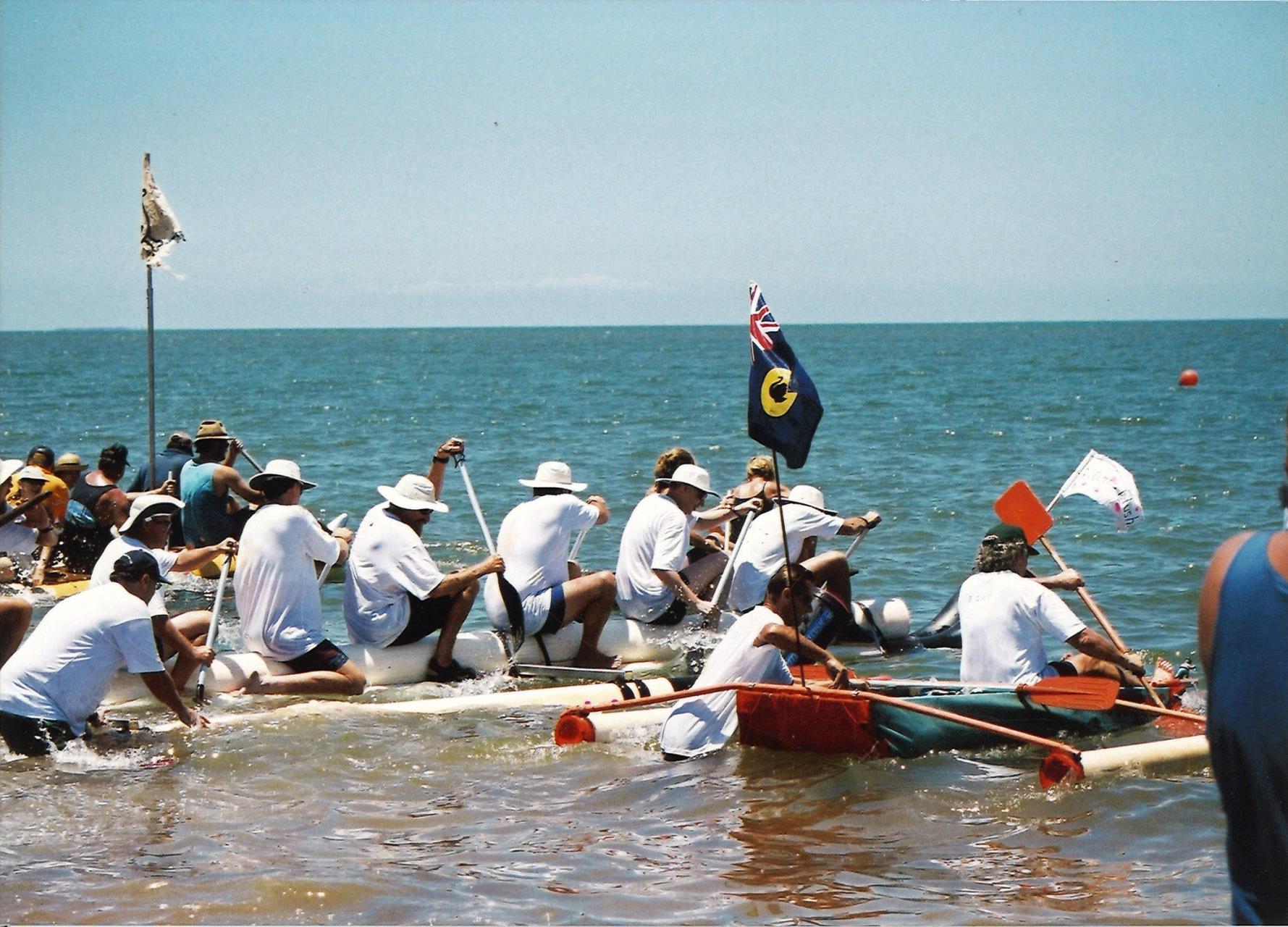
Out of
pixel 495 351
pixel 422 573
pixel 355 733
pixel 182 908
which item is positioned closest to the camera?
pixel 182 908

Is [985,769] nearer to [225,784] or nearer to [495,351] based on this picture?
[225,784]

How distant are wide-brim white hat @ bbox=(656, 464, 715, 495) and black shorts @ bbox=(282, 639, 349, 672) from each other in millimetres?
2844

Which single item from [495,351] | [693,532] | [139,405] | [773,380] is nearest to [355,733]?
[773,380]

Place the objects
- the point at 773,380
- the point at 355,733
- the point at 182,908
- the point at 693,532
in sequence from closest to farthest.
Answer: the point at 182,908
the point at 773,380
the point at 355,733
the point at 693,532

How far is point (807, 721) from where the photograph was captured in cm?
793

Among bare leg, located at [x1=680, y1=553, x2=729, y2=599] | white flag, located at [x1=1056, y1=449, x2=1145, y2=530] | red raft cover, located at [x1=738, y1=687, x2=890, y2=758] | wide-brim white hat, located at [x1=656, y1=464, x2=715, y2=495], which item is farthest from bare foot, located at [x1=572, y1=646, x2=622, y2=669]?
white flag, located at [x1=1056, y1=449, x2=1145, y2=530]

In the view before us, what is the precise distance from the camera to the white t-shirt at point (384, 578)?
966 cm

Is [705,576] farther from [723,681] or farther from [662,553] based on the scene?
[723,681]

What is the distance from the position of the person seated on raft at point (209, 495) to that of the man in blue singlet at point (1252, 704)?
10.7 metres

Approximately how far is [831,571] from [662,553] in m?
1.32

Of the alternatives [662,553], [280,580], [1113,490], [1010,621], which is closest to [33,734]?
[280,580]

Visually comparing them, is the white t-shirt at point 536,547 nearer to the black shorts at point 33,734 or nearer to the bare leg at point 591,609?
the bare leg at point 591,609

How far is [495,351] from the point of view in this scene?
12688 cm

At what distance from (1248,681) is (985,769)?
5.41 meters
